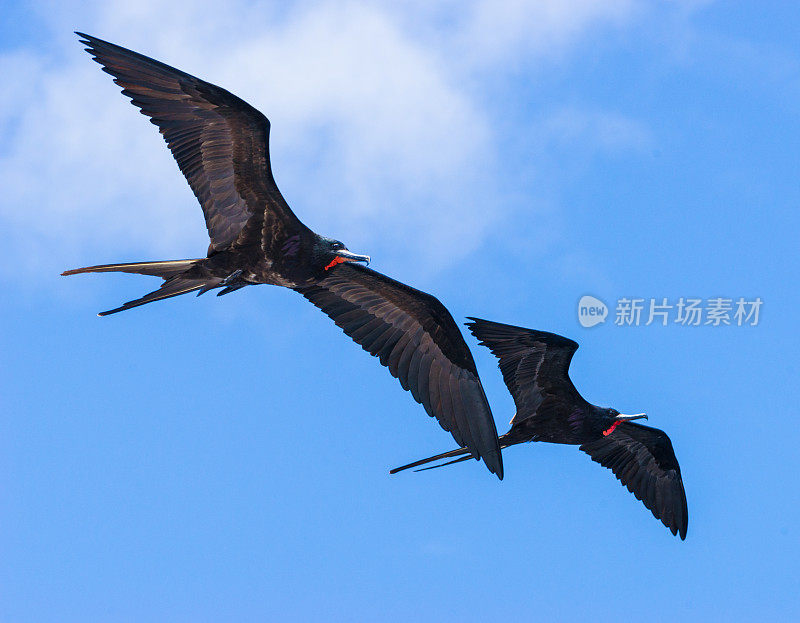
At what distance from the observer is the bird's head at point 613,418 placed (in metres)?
14.1

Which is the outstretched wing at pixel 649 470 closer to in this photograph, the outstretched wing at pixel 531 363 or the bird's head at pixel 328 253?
the outstretched wing at pixel 531 363

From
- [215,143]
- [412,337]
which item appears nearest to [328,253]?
[412,337]

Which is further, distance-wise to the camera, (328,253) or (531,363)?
(531,363)

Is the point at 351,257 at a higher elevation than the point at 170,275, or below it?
higher

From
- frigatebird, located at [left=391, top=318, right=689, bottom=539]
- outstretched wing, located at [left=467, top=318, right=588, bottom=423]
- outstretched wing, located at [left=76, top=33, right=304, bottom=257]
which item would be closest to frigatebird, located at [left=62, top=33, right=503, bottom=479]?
outstretched wing, located at [left=76, top=33, right=304, bottom=257]

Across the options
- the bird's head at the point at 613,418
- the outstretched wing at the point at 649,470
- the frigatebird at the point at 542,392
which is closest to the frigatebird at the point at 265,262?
the frigatebird at the point at 542,392

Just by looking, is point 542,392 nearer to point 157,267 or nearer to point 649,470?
point 649,470

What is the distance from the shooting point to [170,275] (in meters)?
11.9

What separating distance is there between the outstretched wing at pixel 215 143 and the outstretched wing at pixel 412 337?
111cm

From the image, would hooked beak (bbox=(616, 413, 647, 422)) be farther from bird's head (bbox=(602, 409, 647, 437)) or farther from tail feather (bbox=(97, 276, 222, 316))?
tail feather (bbox=(97, 276, 222, 316))

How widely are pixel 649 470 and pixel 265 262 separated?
661cm

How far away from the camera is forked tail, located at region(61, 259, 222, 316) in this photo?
11.7 m

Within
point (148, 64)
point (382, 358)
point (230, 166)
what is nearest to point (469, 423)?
point (382, 358)

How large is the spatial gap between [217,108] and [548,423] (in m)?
5.71
